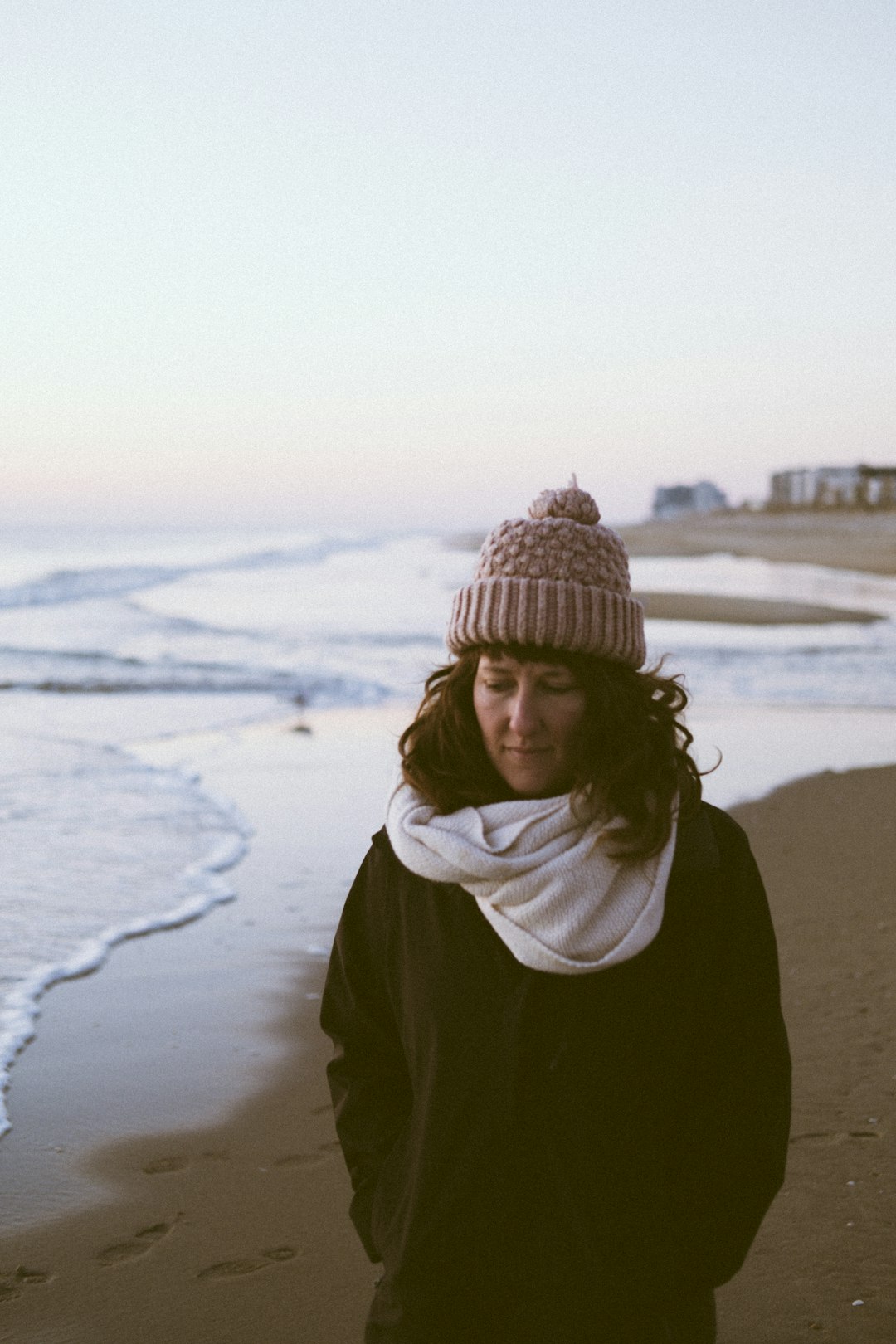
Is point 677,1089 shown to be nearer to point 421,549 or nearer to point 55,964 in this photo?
point 55,964

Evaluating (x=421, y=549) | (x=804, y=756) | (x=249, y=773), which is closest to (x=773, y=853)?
(x=804, y=756)

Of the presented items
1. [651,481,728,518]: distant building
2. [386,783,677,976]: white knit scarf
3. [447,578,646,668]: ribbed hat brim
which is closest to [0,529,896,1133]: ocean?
[447,578,646,668]: ribbed hat brim

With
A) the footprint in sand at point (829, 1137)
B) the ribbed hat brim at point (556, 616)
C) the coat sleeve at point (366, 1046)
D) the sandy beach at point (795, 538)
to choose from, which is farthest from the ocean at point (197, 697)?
the sandy beach at point (795, 538)

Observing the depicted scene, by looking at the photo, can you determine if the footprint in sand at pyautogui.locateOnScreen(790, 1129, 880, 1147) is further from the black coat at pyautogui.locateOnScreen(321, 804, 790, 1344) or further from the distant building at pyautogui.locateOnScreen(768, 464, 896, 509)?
the distant building at pyautogui.locateOnScreen(768, 464, 896, 509)

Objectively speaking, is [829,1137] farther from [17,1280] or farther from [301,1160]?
[17,1280]

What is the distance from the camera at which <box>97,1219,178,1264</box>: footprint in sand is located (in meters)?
3.51

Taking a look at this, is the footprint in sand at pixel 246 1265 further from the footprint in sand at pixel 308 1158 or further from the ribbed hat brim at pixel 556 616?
the ribbed hat brim at pixel 556 616

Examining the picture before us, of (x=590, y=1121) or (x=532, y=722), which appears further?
(x=532, y=722)

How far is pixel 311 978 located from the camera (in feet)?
18.9

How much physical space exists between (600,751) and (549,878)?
23 centimetres

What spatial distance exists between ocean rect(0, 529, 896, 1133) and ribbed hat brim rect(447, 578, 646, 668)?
294mm

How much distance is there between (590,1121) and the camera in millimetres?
1816

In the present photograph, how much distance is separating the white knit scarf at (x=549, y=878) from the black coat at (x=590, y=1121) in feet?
0.19

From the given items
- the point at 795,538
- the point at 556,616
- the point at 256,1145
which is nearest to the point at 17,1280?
the point at 256,1145
